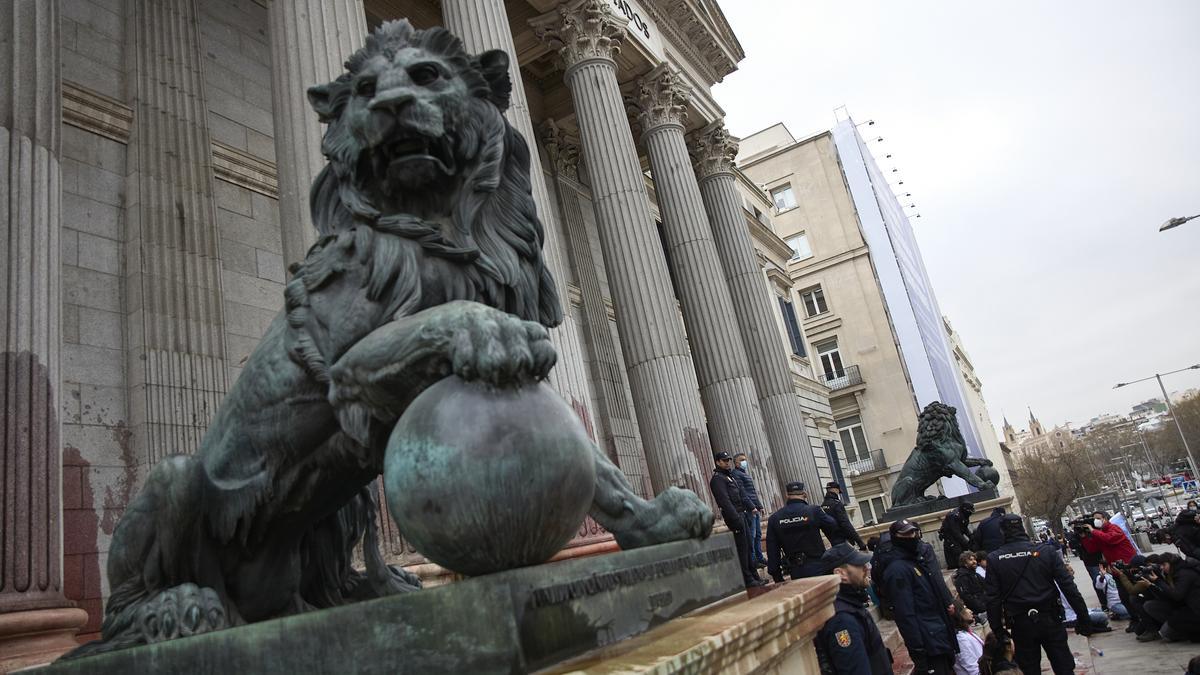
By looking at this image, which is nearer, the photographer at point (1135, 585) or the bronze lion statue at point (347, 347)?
the bronze lion statue at point (347, 347)

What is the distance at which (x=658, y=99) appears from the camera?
16828mm

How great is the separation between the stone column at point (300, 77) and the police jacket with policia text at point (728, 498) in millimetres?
5310

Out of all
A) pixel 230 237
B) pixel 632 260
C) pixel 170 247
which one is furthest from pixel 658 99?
pixel 170 247

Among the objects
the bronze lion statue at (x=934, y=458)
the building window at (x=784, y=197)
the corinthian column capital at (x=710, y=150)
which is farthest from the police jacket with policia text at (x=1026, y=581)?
the building window at (x=784, y=197)

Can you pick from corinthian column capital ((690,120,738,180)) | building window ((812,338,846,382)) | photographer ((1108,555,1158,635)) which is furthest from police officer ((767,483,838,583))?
building window ((812,338,846,382))

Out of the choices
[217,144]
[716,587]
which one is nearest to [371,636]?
[716,587]

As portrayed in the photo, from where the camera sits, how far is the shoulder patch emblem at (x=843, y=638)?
15.8 ft

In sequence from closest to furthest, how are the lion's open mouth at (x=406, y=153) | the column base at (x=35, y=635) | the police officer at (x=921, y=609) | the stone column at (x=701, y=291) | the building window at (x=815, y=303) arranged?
the lion's open mouth at (x=406, y=153)
the column base at (x=35, y=635)
the police officer at (x=921, y=609)
the stone column at (x=701, y=291)
the building window at (x=815, y=303)

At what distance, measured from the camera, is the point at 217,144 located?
10.1 meters

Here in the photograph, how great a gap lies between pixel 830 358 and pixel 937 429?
26410 millimetres

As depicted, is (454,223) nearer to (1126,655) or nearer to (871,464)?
(1126,655)

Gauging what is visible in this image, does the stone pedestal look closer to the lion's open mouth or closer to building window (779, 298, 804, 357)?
the lion's open mouth

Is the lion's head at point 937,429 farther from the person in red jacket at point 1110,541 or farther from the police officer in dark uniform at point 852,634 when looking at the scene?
the police officer in dark uniform at point 852,634

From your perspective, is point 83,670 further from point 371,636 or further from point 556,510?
point 556,510
